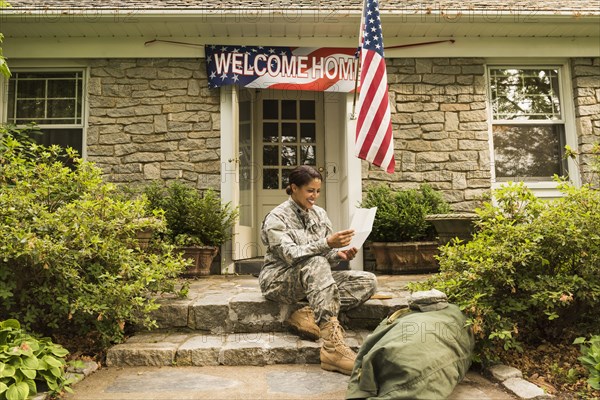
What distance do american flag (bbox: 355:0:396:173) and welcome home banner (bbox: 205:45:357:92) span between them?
936 millimetres

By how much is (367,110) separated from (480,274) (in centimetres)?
251

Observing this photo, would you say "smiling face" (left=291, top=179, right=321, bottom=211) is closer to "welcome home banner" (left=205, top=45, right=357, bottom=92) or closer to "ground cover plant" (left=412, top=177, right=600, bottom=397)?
"ground cover plant" (left=412, top=177, right=600, bottom=397)

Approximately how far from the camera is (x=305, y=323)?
9.98ft

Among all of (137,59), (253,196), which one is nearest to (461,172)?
(253,196)

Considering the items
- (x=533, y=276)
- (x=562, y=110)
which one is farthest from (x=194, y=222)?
(x=562, y=110)

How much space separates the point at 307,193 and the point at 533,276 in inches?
56.6

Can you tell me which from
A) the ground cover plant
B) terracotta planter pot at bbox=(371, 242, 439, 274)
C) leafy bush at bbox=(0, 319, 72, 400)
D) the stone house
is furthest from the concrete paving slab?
the stone house

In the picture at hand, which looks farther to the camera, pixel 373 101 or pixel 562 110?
pixel 562 110

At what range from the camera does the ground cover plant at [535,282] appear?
2.59 metres

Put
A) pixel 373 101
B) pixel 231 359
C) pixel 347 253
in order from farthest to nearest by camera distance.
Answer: pixel 373 101 → pixel 347 253 → pixel 231 359

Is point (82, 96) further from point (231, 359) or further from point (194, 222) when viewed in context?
point (231, 359)

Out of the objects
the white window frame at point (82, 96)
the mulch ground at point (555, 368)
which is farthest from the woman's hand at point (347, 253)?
the white window frame at point (82, 96)

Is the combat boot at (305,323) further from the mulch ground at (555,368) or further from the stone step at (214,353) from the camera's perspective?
Answer: the mulch ground at (555,368)

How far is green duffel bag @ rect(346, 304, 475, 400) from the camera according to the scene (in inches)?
81.6
